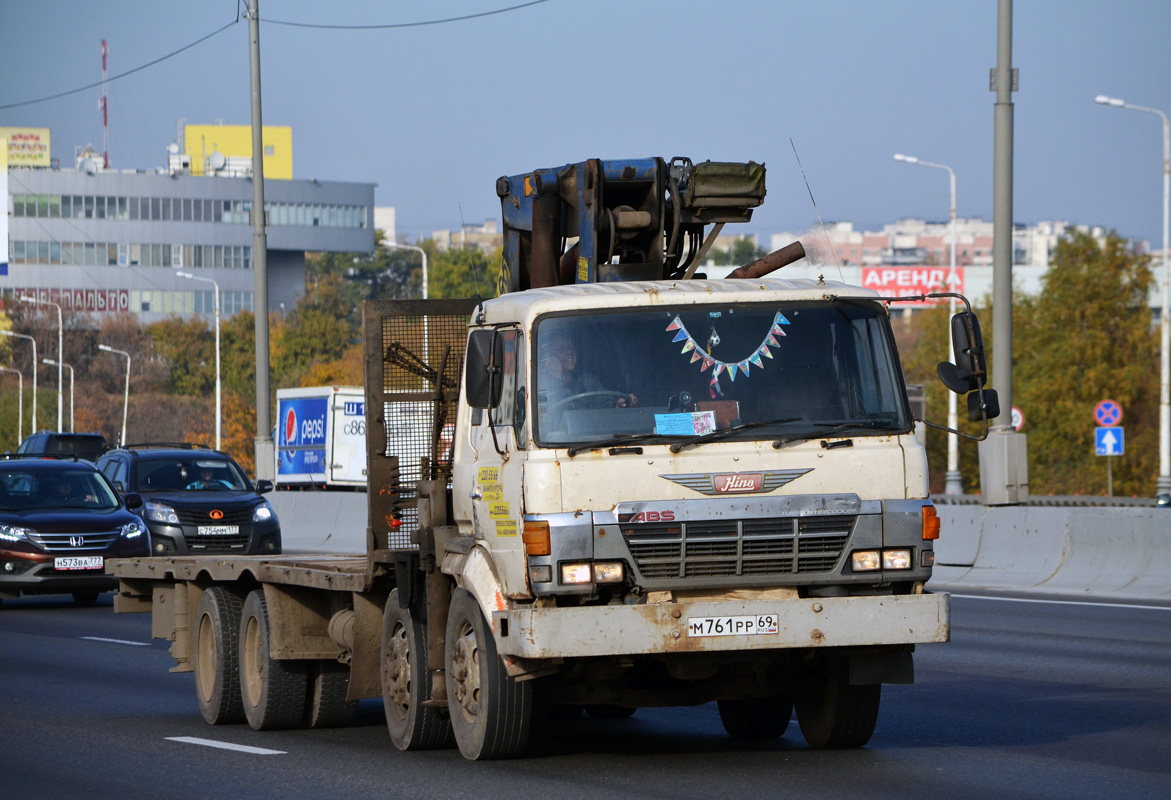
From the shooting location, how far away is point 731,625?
27.5 feet

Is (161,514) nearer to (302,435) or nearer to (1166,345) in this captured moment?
(302,435)

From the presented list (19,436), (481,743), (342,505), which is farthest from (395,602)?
(19,436)

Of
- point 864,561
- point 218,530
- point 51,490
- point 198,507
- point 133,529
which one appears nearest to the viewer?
point 864,561

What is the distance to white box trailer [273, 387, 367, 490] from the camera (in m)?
49.3

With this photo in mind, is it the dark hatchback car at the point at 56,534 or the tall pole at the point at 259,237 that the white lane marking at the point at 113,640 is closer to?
the dark hatchback car at the point at 56,534

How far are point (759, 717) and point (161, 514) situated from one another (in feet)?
47.9

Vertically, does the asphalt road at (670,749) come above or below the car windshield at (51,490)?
below

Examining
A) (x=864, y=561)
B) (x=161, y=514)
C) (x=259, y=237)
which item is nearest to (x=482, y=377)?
(x=864, y=561)

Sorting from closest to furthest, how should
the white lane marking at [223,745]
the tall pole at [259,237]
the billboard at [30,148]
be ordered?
the white lane marking at [223,745]
the tall pole at [259,237]
the billboard at [30,148]

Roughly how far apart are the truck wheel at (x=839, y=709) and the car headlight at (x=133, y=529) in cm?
1268

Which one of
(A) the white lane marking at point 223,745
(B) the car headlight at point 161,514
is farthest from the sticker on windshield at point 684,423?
(B) the car headlight at point 161,514

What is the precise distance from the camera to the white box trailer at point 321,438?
49281 mm

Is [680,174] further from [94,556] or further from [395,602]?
[94,556]

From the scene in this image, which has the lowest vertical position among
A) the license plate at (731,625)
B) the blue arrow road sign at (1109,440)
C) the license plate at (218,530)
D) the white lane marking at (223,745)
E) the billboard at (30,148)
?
the white lane marking at (223,745)
